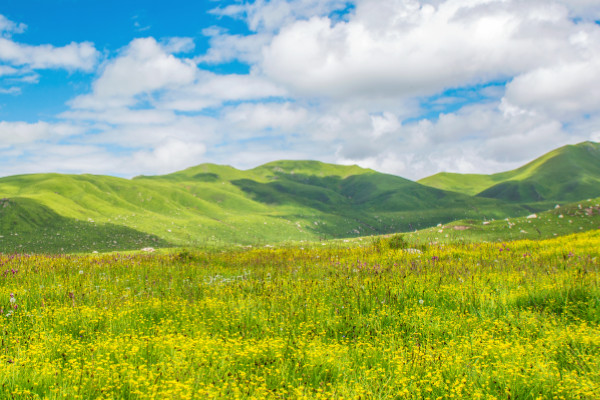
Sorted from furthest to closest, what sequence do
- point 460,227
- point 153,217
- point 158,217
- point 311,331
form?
point 158,217 < point 153,217 < point 460,227 < point 311,331

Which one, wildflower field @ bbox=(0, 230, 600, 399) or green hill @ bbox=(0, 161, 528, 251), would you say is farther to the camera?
green hill @ bbox=(0, 161, 528, 251)

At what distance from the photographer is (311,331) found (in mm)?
7426

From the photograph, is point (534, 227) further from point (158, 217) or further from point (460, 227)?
point (158, 217)

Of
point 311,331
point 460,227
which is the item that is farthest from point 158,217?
point 311,331

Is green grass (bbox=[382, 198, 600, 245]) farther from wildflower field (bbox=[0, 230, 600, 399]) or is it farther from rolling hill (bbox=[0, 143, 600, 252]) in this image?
wildflower field (bbox=[0, 230, 600, 399])

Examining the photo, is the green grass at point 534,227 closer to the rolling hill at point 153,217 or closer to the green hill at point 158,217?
the green hill at point 158,217

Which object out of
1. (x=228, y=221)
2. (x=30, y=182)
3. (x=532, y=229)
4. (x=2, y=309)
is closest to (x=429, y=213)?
(x=228, y=221)

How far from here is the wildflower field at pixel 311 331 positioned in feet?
16.8

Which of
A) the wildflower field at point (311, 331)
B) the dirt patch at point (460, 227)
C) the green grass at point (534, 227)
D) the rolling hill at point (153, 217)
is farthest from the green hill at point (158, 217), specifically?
the wildflower field at point (311, 331)

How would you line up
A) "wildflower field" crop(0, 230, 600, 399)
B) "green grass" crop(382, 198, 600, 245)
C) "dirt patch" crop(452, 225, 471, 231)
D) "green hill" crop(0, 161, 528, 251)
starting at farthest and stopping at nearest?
"green hill" crop(0, 161, 528, 251)
"dirt patch" crop(452, 225, 471, 231)
"green grass" crop(382, 198, 600, 245)
"wildflower field" crop(0, 230, 600, 399)

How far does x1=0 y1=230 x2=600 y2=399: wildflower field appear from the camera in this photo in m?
5.12

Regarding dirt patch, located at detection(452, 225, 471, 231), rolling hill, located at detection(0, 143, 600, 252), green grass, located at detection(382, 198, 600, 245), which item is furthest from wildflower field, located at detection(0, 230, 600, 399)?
dirt patch, located at detection(452, 225, 471, 231)

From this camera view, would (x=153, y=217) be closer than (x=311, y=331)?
No

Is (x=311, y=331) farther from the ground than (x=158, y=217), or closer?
closer
